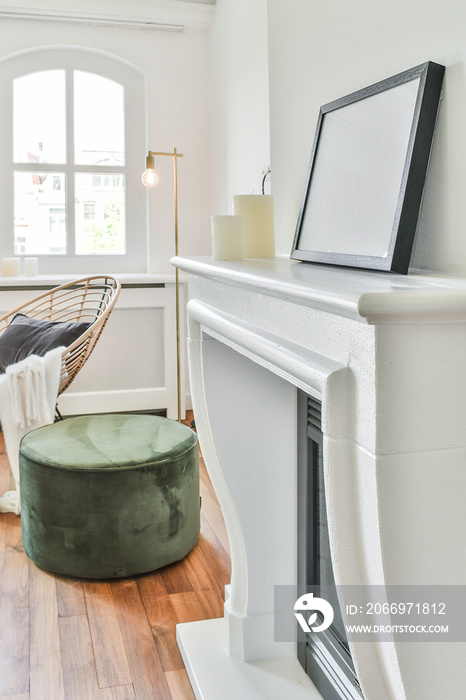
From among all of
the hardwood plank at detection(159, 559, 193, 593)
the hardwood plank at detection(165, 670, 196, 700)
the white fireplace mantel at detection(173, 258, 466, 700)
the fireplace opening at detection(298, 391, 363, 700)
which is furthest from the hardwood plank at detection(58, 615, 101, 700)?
the white fireplace mantel at detection(173, 258, 466, 700)

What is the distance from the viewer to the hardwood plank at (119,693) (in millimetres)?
1619

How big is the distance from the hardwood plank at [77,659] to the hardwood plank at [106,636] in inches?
0.7

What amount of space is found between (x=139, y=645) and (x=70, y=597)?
13.8 inches

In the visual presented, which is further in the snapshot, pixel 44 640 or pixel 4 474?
pixel 4 474

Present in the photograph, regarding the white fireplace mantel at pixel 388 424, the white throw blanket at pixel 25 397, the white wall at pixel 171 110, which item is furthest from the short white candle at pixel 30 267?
the white fireplace mantel at pixel 388 424

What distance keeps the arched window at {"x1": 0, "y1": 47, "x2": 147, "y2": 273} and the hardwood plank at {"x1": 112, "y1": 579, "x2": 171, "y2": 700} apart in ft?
8.19

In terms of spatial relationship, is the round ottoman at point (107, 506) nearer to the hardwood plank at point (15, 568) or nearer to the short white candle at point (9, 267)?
the hardwood plank at point (15, 568)

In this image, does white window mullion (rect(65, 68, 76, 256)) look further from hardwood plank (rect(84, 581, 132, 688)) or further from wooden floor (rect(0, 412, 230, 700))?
hardwood plank (rect(84, 581, 132, 688))

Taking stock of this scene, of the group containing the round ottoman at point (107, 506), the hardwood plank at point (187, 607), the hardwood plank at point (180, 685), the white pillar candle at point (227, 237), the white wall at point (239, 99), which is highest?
the white wall at point (239, 99)

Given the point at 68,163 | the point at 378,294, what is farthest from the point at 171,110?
the point at 378,294

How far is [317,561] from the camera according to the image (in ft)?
5.36

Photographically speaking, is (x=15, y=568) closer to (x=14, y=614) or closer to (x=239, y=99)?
(x=14, y=614)

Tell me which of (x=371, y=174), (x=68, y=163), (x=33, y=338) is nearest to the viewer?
(x=371, y=174)

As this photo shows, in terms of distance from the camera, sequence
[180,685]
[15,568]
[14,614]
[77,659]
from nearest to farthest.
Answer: [180,685] < [77,659] < [14,614] < [15,568]
